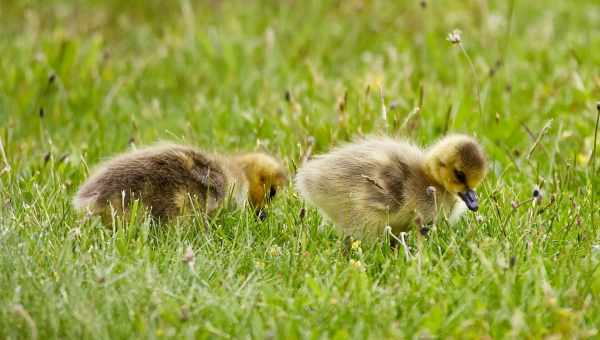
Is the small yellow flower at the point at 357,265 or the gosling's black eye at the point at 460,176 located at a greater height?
the gosling's black eye at the point at 460,176

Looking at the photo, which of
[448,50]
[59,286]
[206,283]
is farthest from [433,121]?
[59,286]

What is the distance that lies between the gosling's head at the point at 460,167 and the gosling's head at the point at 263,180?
86 cm

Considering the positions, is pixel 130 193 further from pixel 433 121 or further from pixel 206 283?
pixel 433 121

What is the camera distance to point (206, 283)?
10.7 ft

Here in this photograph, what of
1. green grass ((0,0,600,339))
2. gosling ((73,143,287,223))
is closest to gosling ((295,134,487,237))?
green grass ((0,0,600,339))

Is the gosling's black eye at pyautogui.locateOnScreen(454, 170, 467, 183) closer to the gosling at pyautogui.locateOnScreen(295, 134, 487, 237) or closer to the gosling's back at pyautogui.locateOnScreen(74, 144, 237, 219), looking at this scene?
the gosling at pyautogui.locateOnScreen(295, 134, 487, 237)

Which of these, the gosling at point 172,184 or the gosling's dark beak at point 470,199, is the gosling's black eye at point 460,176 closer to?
the gosling's dark beak at point 470,199

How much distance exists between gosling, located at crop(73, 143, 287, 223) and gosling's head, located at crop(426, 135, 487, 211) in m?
0.80

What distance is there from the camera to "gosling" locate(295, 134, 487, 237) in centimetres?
381

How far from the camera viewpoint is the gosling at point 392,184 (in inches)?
150

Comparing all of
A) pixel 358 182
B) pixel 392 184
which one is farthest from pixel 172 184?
pixel 392 184

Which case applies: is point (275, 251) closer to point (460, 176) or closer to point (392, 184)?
point (392, 184)

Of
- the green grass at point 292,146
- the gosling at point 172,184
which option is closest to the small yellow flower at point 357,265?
the green grass at point 292,146

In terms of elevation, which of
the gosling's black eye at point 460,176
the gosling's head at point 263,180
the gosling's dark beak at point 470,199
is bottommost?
the gosling's head at point 263,180
